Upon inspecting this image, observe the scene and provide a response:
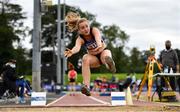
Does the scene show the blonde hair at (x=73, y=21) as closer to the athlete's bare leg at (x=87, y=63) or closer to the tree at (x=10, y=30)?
the athlete's bare leg at (x=87, y=63)

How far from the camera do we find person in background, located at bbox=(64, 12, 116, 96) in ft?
32.2

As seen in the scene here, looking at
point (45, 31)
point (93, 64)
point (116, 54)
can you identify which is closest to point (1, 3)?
point (45, 31)

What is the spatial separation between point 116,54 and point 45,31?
25.5 metres

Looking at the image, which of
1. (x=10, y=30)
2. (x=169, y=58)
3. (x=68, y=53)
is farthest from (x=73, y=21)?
(x=10, y=30)

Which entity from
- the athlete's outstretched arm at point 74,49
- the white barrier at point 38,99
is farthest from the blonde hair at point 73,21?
the white barrier at point 38,99

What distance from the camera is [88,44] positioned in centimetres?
1000

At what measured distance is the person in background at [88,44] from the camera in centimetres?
980

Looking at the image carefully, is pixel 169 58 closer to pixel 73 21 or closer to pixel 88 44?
pixel 88 44

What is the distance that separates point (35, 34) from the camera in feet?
82.3

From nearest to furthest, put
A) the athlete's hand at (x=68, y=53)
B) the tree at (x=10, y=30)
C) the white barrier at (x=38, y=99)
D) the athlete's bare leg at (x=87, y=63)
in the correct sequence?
the athlete's hand at (x=68, y=53)
the athlete's bare leg at (x=87, y=63)
the white barrier at (x=38, y=99)
the tree at (x=10, y=30)

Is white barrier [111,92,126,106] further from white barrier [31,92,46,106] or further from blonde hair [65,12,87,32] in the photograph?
blonde hair [65,12,87,32]

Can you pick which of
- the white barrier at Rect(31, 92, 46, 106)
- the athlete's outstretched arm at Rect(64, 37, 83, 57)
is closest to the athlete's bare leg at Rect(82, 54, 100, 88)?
the athlete's outstretched arm at Rect(64, 37, 83, 57)

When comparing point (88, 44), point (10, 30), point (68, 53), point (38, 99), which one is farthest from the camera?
point (10, 30)

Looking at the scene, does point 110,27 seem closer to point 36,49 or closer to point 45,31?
point 45,31
